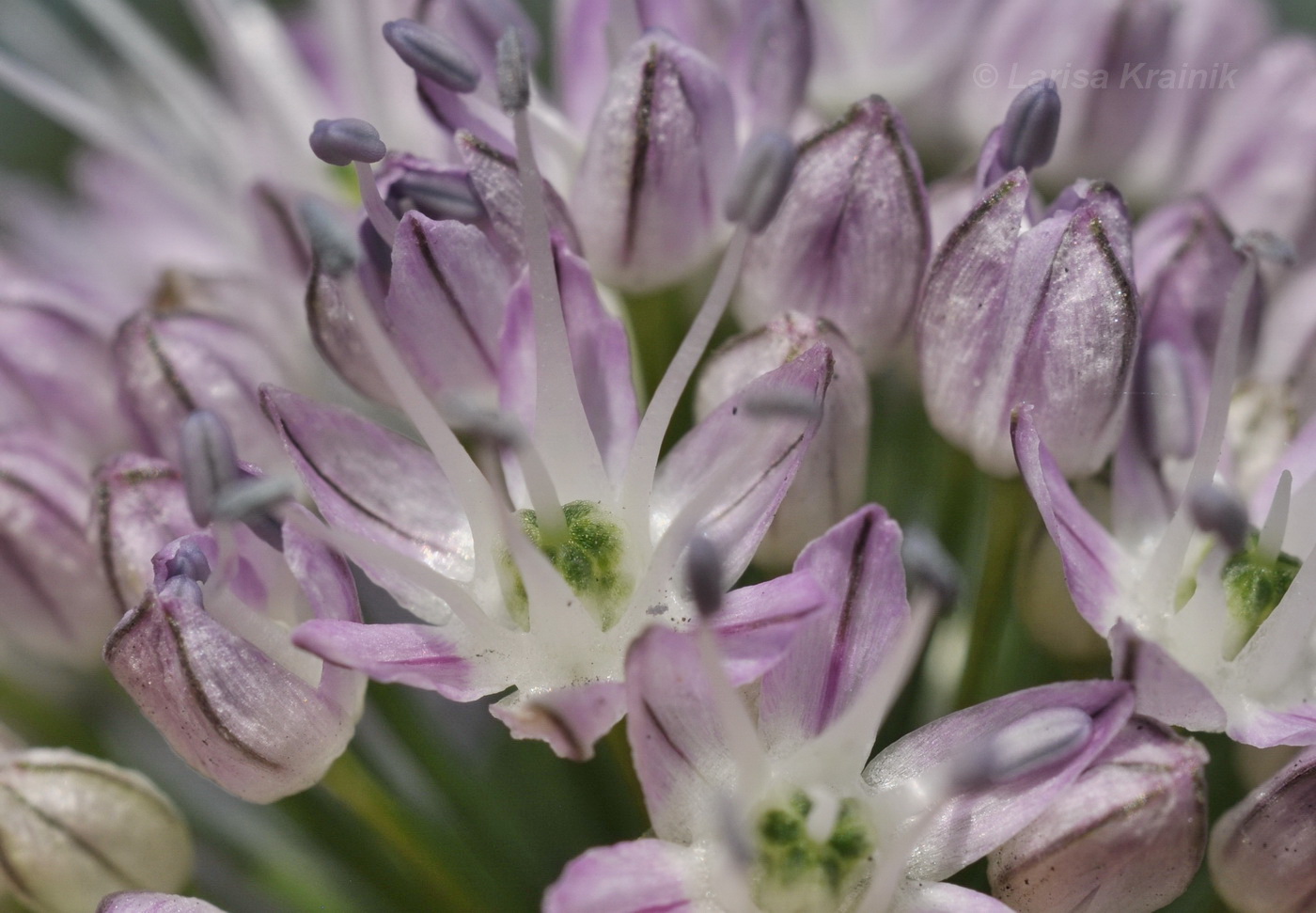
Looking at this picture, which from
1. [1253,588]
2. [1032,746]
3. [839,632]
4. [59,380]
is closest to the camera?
[1032,746]

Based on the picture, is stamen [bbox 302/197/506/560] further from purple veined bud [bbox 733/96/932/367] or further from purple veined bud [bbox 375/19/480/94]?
purple veined bud [bbox 733/96/932/367]

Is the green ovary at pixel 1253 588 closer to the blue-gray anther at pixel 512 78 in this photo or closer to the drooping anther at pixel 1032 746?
the drooping anther at pixel 1032 746

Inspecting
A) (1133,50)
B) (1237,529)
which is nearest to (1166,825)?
(1237,529)

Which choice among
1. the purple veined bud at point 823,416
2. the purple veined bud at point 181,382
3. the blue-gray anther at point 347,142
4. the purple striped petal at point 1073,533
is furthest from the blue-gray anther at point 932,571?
the purple veined bud at point 181,382

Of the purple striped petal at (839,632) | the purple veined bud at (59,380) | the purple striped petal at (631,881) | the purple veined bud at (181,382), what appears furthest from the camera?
the purple veined bud at (59,380)

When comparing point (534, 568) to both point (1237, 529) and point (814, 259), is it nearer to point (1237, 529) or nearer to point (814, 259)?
point (814, 259)

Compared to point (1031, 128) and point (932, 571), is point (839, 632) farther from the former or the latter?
point (1031, 128)

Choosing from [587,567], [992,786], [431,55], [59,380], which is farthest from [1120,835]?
[59,380]
